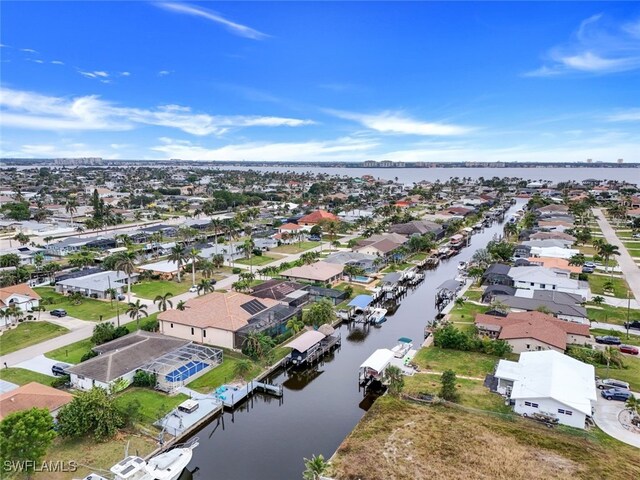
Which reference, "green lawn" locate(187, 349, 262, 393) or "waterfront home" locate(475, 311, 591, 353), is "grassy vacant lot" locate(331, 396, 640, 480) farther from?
"waterfront home" locate(475, 311, 591, 353)

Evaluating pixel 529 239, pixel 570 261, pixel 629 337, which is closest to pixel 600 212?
pixel 529 239

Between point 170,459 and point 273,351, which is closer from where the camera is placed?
point 170,459

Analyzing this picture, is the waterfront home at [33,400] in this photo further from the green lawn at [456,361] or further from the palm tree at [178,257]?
the palm tree at [178,257]

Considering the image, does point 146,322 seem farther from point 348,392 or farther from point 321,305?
point 348,392

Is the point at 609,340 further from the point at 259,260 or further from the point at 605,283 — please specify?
the point at 259,260

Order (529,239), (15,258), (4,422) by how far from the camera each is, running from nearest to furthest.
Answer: (4,422) → (15,258) → (529,239)

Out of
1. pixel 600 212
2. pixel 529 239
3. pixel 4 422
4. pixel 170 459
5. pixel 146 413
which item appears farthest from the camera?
pixel 600 212
